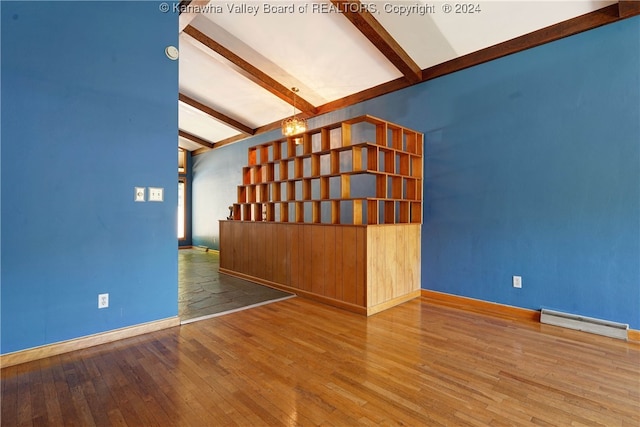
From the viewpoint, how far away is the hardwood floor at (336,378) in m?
1.63

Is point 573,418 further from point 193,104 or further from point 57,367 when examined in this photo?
point 193,104

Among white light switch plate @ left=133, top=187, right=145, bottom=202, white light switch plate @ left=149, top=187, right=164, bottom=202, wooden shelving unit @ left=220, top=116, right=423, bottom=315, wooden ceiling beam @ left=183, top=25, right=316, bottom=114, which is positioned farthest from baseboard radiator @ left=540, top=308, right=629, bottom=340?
wooden ceiling beam @ left=183, top=25, right=316, bottom=114

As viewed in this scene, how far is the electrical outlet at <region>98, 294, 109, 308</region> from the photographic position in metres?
2.54

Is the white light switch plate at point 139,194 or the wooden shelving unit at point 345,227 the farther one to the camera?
the wooden shelving unit at point 345,227

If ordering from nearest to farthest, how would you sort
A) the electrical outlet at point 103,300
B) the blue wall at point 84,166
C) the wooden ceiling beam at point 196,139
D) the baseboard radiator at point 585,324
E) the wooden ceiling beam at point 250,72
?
the blue wall at point 84,166 → the electrical outlet at point 103,300 → the baseboard radiator at point 585,324 → the wooden ceiling beam at point 250,72 → the wooden ceiling beam at point 196,139

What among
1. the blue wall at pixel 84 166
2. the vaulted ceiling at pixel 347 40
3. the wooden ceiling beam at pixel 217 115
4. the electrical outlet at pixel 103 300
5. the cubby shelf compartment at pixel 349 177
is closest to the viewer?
the blue wall at pixel 84 166

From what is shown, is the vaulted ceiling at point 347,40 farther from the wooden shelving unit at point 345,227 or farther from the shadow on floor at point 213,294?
the shadow on floor at point 213,294

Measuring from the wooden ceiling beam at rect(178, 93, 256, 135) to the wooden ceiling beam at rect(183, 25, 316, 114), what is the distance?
76.6 inches

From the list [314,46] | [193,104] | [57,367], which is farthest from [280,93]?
[57,367]

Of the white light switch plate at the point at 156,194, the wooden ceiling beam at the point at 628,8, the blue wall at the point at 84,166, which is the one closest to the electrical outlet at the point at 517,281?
the wooden ceiling beam at the point at 628,8

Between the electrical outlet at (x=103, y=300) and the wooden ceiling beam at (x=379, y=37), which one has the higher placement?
the wooden ceiling beam at (x=379, y=37)

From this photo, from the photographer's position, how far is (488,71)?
3412 mm

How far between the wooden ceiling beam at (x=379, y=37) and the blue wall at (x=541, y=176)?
278mm

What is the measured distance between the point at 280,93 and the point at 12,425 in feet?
15.3
